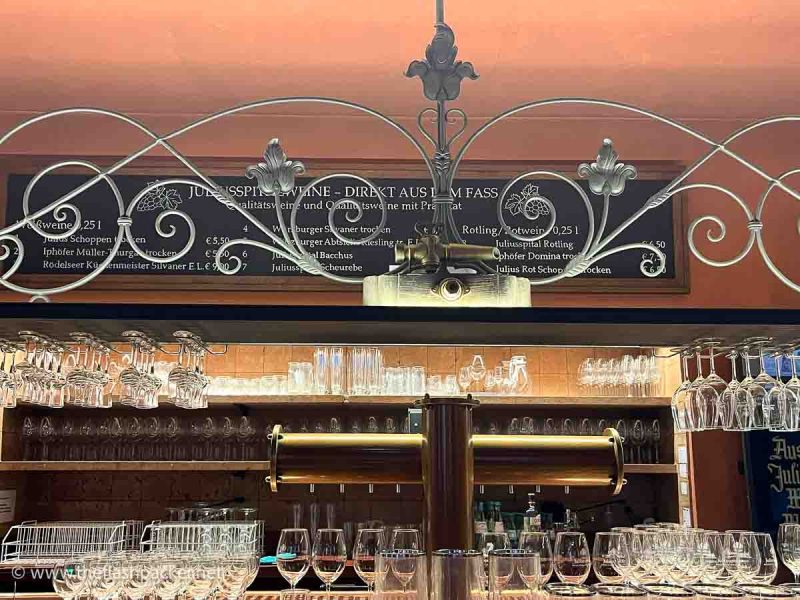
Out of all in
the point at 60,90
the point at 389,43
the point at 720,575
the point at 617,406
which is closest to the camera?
the point at 720,575

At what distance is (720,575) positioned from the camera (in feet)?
6.22

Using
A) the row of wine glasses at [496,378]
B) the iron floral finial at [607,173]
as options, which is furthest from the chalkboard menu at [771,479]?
the iron floral finial at [607,173]

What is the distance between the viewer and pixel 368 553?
1735 millimetres

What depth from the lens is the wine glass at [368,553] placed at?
5.65ft

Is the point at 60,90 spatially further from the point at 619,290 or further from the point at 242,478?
the point at 619,290

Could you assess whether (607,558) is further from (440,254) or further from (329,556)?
(440,254)

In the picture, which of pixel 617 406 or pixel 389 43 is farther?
pixel 617 406

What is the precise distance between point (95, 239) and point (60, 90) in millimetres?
723

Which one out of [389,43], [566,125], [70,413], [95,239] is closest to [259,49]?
[389,43]

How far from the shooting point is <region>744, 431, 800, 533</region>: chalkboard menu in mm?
4039

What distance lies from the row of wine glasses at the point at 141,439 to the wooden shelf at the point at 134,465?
0.14 meters

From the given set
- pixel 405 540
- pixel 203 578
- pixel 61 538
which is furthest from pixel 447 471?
pixel 61 538

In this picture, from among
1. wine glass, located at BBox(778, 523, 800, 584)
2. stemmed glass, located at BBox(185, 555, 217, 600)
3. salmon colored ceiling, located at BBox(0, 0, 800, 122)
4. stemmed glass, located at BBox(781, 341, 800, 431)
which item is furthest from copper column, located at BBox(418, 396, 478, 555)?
salmon colored ceiling, located at BBox(0, 0, 800, 122)

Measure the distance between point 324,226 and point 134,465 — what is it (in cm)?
154
